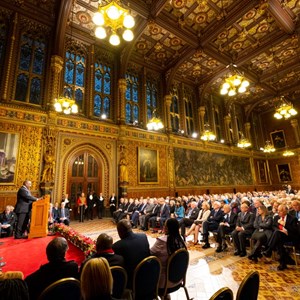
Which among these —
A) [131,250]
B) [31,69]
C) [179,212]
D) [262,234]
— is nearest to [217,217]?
[262,234]

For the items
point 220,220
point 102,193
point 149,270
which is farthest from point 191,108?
point 149,270

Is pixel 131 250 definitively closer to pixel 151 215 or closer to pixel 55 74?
pixel 151 215

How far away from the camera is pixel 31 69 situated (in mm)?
9586

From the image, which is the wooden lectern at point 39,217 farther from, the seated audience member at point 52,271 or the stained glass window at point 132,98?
the stained glass window at point 132,98

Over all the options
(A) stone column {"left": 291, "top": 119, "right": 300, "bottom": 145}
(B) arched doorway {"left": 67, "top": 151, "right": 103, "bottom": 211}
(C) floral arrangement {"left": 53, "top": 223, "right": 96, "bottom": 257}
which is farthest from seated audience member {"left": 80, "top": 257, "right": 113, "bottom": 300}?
(A) stone column {"left": 291, "top": 119, "right": 300, "bottom": 145}

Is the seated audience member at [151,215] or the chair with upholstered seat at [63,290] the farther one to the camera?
the seated audience member at [151,215]

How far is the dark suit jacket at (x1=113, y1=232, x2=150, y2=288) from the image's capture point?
2.36 meters

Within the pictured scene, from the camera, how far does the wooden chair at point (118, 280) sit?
1.88 m

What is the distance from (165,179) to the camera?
12.6m

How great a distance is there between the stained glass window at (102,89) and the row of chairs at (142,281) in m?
9.91

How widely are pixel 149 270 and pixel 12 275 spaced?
1.37 metres

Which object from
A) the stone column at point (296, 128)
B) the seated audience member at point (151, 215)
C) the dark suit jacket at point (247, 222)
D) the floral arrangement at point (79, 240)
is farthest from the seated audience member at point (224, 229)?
the stone column at point (296, 128)

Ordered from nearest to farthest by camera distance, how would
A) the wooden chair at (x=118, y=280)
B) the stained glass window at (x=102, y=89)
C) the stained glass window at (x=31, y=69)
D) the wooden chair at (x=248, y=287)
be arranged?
1. the wooden chair at (x=248, y=287)
2. the wooden chair at (x=118, y=280)
3. the stained glass window at (x=31, y=69)
4. the stained glass window at (x=102, y=89)

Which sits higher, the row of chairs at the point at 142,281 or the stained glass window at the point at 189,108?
the stained glass window at the point at 189,108
